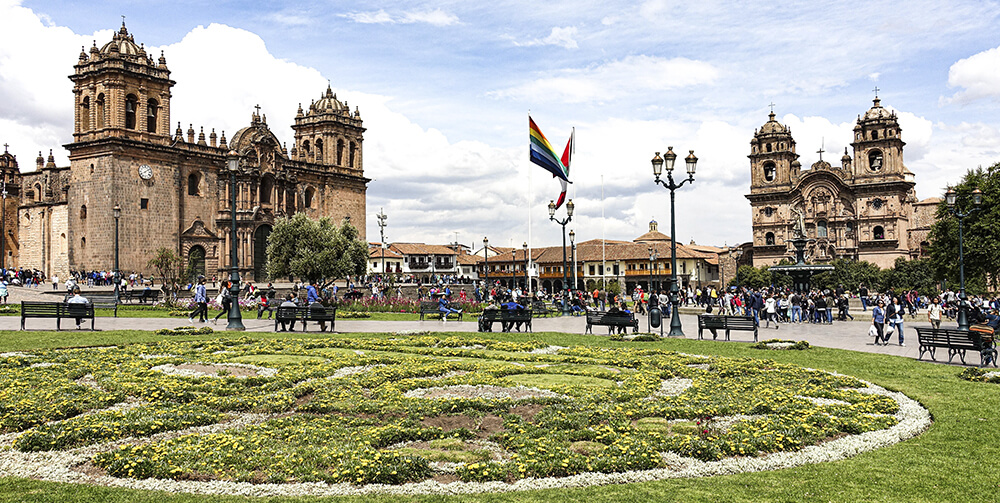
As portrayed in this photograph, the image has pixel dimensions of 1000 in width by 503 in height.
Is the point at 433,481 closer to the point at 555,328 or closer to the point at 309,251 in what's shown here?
the point at 555,328

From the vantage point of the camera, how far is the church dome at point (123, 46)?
55.9m

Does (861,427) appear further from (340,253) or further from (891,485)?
(340,253)

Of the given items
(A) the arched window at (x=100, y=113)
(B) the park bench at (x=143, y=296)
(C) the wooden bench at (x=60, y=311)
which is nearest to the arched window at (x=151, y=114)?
(A) the arched window at (x=100, y=113)

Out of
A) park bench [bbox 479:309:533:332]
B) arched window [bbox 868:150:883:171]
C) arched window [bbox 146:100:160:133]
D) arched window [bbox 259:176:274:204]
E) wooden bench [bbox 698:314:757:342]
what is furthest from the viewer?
arched window [bbox 868:150:883:171]

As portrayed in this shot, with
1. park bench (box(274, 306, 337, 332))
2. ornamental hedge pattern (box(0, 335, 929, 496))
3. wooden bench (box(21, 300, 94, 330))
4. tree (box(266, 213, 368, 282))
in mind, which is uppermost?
tree (box(266, 213, 368, 282))

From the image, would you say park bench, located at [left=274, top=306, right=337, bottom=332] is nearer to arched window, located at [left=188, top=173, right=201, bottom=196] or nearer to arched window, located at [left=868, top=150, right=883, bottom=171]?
arched window, located at [left=188, top=173, right=201, bottom=196]

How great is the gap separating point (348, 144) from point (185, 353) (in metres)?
63.5

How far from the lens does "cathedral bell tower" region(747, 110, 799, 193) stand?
9569cm

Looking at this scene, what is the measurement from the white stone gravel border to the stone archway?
5833 centimetres

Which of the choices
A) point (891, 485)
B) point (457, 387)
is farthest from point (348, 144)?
point (891, 485)

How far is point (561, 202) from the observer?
33281 mm

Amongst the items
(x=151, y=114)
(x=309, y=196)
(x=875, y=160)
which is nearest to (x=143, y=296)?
(x=151, y=114)

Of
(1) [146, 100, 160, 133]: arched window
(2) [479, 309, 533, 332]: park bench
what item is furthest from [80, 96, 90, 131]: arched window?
(2) [479, 309, 533, 332]: park bench

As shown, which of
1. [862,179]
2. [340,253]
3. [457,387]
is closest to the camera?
[457,387]
